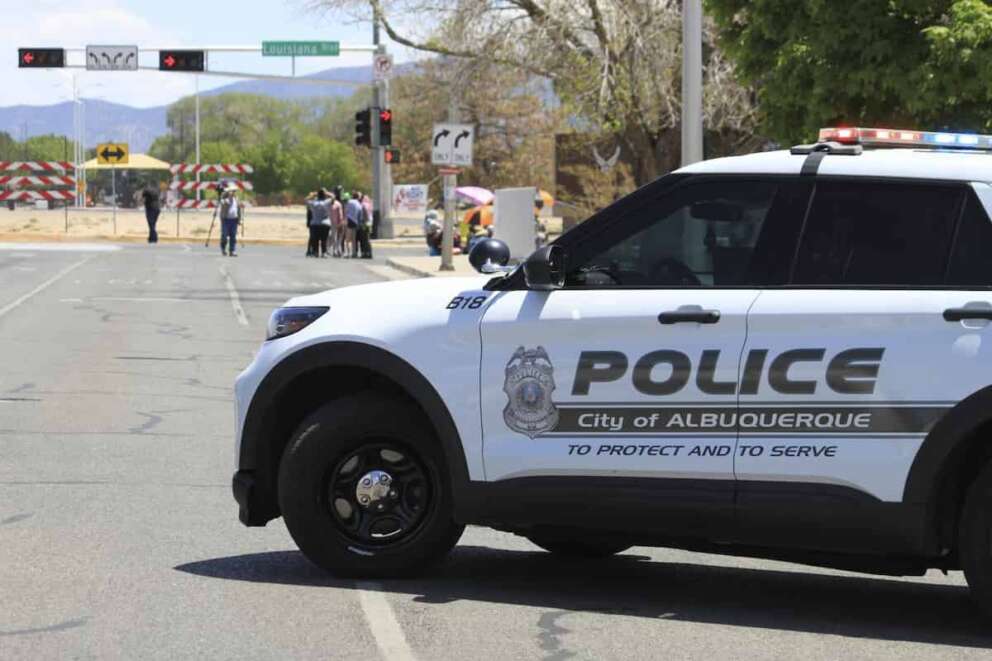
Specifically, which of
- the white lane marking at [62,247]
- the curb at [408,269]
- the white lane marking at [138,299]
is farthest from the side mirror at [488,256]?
the white lane marking at [62,247]

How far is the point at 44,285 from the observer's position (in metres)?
31.5

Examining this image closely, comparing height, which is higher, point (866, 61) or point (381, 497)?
point (866, 61)

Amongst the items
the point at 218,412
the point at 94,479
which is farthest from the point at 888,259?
the point at 218,412

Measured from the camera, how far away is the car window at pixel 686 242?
22.9ft

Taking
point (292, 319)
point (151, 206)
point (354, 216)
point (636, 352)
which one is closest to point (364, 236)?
point (354, 216)

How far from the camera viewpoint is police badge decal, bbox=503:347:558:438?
705cm

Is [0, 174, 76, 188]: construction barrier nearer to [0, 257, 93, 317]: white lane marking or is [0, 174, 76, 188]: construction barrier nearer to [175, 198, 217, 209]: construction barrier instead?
[175, 198, 217, 209]: construction barrier

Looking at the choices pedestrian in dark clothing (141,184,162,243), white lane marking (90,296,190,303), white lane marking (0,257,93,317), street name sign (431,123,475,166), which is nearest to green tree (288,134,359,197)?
pedestrian in dark clothing (141,184,162,243)

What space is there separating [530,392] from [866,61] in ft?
48.0

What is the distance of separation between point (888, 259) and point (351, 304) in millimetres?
2250

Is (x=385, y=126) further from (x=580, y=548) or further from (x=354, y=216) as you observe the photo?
(x=580, y=548)

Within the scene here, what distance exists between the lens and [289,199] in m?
138

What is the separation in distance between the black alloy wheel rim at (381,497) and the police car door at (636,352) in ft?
1.50

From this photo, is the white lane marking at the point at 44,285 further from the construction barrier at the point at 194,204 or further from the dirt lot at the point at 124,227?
the construction barrier at the point at 194,204
